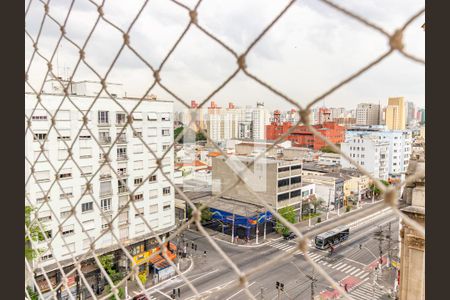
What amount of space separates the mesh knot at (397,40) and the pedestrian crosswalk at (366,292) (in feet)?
16.5

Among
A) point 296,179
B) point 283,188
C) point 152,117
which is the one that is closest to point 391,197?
point 152,117

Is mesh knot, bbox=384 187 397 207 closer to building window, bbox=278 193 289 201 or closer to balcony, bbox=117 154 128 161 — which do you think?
balcony, bbox=117 154 128 161

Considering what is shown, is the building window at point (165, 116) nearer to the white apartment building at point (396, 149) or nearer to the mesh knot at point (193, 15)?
the mesh knot at point (193, 15)

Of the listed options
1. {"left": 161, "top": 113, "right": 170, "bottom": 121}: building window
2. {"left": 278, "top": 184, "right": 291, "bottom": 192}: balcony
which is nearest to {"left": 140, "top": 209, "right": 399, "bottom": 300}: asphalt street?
{"left": 278, "top": 184, "right": 291, "bottom": 192}: balcony

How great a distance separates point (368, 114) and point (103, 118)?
25.1 ft

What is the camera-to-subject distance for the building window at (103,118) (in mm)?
3540

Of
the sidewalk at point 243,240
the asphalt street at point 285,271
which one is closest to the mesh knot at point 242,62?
the asphalt street at point 285,271

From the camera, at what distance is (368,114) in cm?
940

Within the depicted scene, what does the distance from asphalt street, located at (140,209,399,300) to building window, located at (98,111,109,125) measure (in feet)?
6.98

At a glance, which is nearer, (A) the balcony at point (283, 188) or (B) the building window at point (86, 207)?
(B) the building window at point (86, 207)

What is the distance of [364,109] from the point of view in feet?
31.3

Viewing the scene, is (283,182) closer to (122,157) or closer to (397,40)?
(122,157)

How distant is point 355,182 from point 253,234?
10.5ft

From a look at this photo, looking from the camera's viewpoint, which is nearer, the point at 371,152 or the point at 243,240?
A: the point at 243,240
